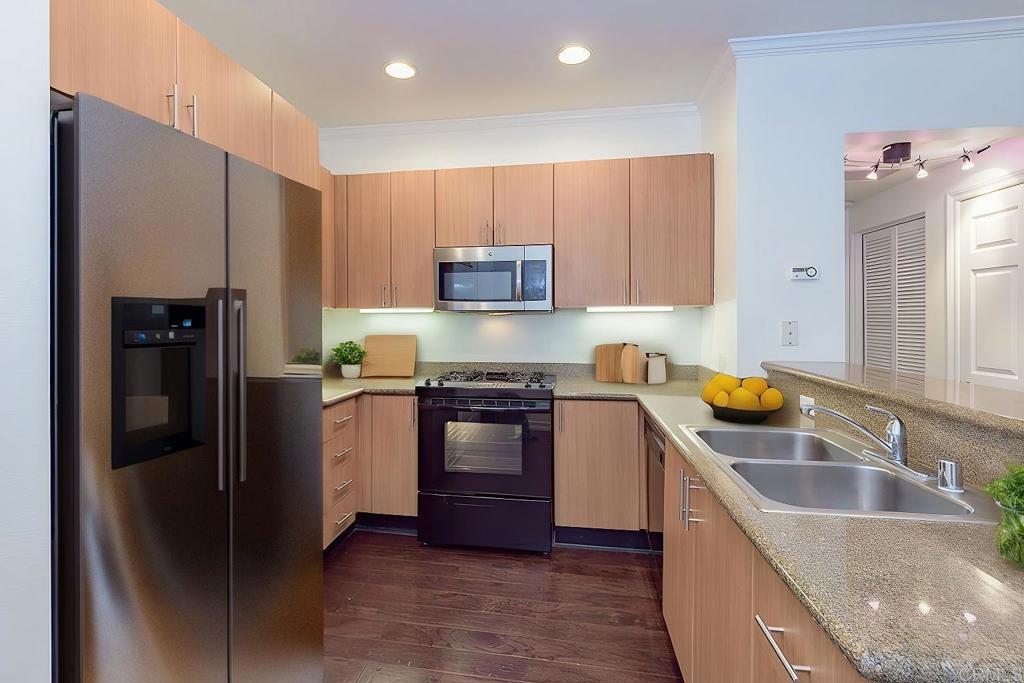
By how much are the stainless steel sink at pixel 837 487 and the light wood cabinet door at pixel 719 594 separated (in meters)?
0.20

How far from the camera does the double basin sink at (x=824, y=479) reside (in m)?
1.04

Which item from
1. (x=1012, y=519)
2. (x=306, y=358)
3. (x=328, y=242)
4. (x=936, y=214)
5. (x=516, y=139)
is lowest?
(x=1012, y=519)

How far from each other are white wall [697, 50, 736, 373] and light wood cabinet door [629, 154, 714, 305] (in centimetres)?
7

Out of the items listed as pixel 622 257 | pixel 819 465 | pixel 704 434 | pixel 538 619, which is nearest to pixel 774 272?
pixel 622 257

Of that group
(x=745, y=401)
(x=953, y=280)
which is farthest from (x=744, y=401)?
(x=953, y=280)

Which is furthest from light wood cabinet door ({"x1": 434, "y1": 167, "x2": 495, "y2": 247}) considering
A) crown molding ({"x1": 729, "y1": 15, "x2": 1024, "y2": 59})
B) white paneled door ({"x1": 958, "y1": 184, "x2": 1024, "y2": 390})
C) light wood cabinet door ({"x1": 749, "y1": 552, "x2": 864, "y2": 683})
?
white paneled door ({"x1": 958, "y1": 184, "x2": 1024, "y2": 390})

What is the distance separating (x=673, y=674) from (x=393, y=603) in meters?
1.19

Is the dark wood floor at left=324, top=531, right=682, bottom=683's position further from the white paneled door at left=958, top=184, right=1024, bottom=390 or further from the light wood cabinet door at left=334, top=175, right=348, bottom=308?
the white paneled door at left=958, top=184, right=1024, bottom=390

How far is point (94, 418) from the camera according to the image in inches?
39.1

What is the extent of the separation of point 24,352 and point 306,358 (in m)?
0.70

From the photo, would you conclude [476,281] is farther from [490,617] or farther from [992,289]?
[992,289]

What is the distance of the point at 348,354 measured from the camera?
10.6 feet

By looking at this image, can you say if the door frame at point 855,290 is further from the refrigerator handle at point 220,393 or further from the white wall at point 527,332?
the refrigerator handle at point 220,393

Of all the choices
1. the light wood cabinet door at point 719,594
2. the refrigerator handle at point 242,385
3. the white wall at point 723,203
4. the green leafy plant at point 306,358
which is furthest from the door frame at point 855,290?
the refrigerator handle at point 242,385
